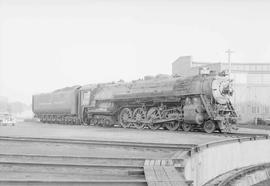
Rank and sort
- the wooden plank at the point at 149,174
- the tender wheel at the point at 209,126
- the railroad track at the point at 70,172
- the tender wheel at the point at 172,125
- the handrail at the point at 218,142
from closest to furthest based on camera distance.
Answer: the railroad track at the point at 70,172, the wooden plank at the point at 149,174, the handrail at the point at 218,142, the tender wheel at the point at 209,126, the tender wheel at the point at 172,125

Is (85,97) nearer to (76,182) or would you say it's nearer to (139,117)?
(139,117)

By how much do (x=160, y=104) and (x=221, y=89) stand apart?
3988 mm

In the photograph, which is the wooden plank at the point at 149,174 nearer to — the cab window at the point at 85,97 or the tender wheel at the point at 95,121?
the tender wheel at the point at 95,121

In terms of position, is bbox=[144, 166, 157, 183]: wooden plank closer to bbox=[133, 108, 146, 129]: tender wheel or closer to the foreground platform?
the foreground platform

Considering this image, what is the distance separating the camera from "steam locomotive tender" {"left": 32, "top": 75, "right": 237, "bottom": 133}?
18266mm

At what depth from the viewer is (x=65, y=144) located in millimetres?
12133

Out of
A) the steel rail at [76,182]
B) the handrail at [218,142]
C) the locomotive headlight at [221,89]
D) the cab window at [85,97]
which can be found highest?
the locomotive headlight at [221,89]

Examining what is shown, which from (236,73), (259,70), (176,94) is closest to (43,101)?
(176,94)

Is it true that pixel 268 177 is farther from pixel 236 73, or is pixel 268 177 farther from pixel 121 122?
pixel 236 73

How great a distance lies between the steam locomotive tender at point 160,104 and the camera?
18.3 m

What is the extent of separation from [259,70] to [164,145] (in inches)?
2367

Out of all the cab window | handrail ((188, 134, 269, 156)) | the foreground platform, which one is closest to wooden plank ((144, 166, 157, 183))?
handrail ((188, 134, 269, 156))

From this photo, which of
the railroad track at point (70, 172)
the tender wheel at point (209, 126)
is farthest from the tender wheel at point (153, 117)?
the railroad track at point (70, 172)

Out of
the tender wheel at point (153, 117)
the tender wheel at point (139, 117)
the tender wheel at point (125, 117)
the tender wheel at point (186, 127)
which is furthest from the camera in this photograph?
the tender wheel at point (125, 117)
